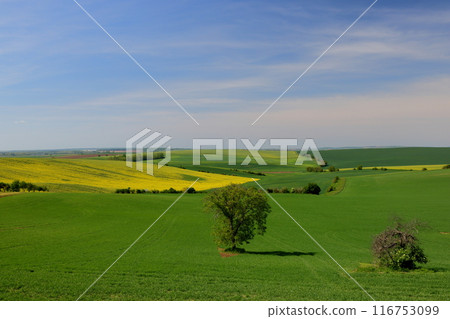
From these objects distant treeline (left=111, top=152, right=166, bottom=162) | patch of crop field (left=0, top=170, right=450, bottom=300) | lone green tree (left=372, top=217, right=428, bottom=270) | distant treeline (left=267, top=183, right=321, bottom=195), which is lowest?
patch of crop field (left=0, top=170, right=450, bottom=300)

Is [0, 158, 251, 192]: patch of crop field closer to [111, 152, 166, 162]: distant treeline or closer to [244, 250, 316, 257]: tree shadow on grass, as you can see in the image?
[111, 152, 166, 162]: distant treeline

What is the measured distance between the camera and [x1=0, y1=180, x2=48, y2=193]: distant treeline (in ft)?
166

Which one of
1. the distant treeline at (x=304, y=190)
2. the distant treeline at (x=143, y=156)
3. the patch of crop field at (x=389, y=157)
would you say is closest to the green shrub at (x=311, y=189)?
the distant treeline at (x=304, y=190)

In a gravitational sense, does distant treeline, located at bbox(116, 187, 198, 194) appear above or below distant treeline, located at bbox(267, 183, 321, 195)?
below

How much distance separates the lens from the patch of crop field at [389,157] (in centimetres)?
10267

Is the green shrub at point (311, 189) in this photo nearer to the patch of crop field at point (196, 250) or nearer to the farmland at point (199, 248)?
the farmland at point (199, 248)

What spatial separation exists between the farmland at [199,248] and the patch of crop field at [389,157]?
41170 mm

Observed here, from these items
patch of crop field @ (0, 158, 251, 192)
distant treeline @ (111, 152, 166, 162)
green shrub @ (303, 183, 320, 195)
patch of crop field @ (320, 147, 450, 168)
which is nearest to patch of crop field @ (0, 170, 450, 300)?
green shrub @ (303, 183, 320, 195)

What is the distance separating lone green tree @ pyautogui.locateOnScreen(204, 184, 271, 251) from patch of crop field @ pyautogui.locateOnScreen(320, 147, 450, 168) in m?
79.2

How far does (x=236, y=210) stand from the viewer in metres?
26.1

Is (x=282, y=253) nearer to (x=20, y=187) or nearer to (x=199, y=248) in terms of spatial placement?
→ (x=199, y=248)

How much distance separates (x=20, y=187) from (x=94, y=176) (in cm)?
1734

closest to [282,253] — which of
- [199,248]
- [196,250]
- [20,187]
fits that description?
[196,250]
